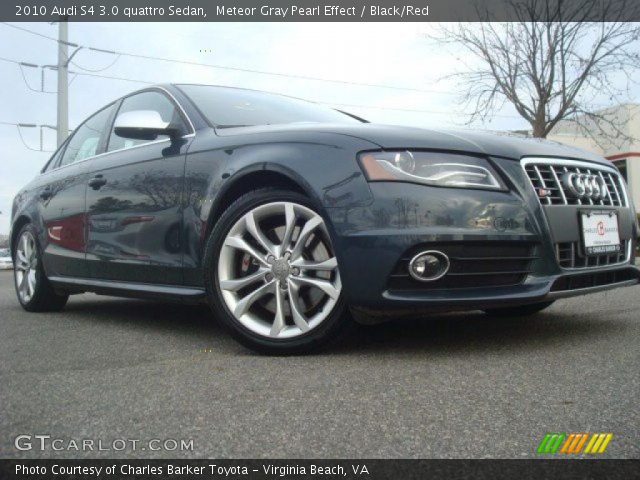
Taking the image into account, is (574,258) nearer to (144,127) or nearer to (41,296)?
(144,127)

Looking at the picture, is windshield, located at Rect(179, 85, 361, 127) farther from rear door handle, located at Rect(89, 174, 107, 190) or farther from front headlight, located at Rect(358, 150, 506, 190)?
front headlight, located at Rect(358, 150, 506, 190)

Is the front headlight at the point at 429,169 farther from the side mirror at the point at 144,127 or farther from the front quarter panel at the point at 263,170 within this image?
the side mirror at the point at 144,127

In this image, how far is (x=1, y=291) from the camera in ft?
24.4

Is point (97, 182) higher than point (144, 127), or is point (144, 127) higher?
point (144, 127)

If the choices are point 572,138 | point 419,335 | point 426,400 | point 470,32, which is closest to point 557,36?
point 470,32

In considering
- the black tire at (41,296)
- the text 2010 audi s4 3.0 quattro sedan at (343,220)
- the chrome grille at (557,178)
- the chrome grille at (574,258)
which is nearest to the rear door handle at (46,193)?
the black tire at (41,296)

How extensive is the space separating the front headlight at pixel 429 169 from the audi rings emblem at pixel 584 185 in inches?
16.7

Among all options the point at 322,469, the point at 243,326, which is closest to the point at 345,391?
the point at 322,469

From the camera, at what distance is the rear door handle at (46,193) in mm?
4783

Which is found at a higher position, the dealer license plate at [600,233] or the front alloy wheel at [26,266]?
the dealer license plate at [600,233]

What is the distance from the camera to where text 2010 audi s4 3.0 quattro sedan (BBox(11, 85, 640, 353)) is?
2.59 meters

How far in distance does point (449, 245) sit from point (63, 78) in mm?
20595

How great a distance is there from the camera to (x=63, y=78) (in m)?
20.8

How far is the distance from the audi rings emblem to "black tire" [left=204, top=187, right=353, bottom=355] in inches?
44.1
